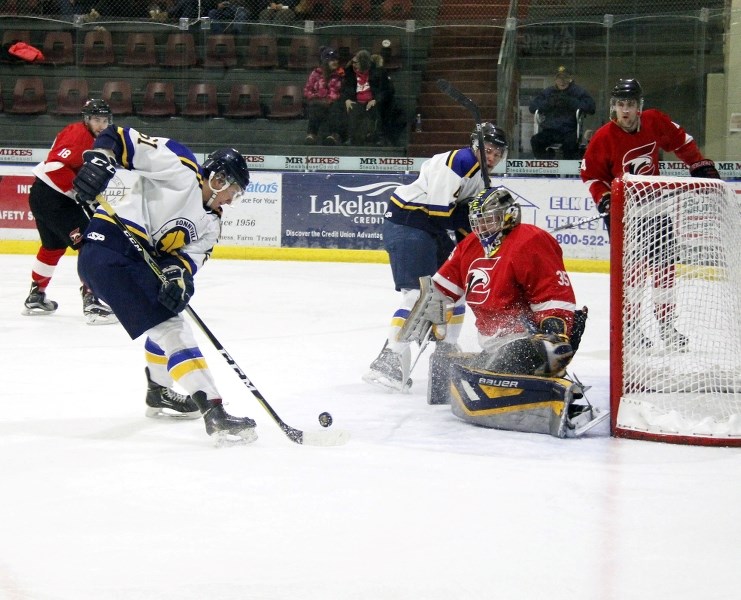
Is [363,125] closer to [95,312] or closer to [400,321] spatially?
[95,312]

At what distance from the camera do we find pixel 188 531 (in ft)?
7.71

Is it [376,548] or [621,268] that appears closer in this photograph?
[376,548]

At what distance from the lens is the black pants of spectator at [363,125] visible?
8.43m

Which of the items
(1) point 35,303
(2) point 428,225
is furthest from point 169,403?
(1) point 35,303

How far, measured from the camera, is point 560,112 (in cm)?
795

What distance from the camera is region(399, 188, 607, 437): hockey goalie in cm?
329

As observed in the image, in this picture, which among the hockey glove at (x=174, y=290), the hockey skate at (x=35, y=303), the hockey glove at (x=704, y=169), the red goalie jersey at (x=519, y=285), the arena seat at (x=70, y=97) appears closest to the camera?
the hockey glove at (x=174, y=290)

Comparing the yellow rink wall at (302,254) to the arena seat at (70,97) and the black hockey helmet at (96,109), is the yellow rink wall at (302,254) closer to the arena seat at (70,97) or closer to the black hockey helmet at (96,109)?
the arena seat at (70,97)

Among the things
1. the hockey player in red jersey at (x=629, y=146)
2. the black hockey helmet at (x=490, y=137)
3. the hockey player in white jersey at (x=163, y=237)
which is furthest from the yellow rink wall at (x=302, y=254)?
the hockey player in white jersey at (x=163, y=237)

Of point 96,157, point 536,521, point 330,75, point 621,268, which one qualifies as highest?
point 330,75

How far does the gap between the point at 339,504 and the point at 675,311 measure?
1.68 m

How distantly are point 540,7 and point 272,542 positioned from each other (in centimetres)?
683

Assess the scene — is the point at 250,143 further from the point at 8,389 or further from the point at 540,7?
the point at 8,389

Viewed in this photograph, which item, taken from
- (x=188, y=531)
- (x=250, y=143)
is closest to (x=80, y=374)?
(x=188, y=531)
